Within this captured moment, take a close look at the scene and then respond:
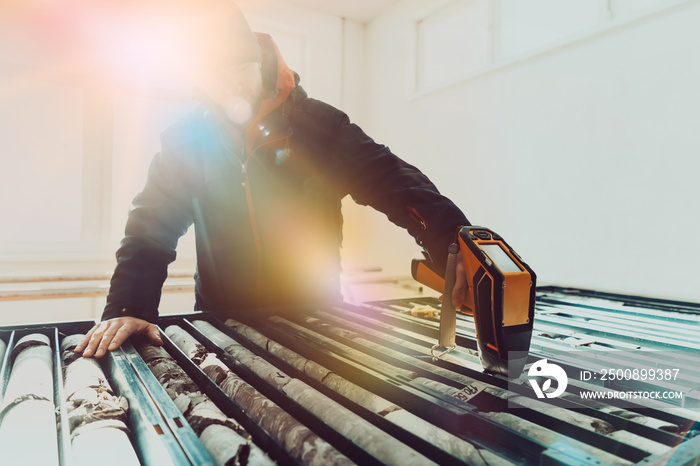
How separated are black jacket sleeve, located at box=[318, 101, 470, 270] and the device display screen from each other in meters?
0.13

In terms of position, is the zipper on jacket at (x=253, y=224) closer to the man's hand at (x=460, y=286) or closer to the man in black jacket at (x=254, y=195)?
the man in black jacket at (x=254, y=195)

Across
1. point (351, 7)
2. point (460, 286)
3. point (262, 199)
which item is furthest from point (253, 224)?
point (351, 7)

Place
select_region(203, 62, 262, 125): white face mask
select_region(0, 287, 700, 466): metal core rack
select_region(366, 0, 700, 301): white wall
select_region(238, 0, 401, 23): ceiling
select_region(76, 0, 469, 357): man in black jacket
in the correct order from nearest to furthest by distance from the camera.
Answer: select_region(0, 287, 700, 466): metal core rack, select_region(76, 0, 469, 357): man in black jacket, select_region(203, 62, 262, 125): white face mask, select_region(366, 0, 700, 301): white wall, select_region(238, 0, 401, 23): ceiling

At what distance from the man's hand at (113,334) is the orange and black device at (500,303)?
72 centimetres

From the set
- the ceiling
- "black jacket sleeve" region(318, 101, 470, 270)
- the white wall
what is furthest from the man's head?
the ceiling

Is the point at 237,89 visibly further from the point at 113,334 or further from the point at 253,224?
the point at 113,334

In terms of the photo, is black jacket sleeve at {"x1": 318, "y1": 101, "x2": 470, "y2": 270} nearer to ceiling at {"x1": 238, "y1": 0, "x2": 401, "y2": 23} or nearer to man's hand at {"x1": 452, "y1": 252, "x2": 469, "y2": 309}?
man's hand at {"x1": 452, "y1": 252, "x2": 469, "y2": 309}

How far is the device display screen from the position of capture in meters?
0.83

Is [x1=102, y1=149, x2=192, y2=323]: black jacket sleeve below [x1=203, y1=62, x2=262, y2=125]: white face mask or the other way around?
below

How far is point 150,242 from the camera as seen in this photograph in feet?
4.39

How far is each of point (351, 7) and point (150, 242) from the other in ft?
14.1

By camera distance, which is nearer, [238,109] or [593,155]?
[238,109]

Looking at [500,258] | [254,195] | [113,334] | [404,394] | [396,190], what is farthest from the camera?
[254,195]

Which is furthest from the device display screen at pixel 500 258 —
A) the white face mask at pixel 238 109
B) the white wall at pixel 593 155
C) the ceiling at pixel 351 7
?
the ceiling at pixel 351 7
